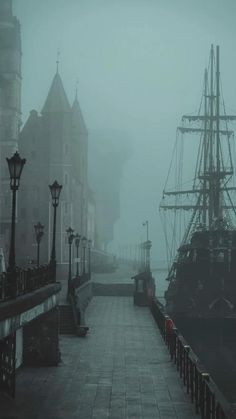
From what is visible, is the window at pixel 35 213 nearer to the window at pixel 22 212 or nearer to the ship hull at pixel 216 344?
the window at pixel 22 212

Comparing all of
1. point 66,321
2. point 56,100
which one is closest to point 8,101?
point 56,100

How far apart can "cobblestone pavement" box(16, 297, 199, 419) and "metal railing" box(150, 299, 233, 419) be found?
12.9 inches

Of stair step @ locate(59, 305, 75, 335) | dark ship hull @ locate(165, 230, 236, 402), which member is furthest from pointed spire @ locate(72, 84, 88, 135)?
stair step @ locate(59, 305, 75, 335)

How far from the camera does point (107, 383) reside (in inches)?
738

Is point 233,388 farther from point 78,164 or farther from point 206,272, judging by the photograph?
point 78,164

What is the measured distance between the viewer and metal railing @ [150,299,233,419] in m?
12.6

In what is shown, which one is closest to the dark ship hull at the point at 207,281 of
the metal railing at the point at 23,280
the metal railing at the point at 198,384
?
the metal railing at the point at 198,384

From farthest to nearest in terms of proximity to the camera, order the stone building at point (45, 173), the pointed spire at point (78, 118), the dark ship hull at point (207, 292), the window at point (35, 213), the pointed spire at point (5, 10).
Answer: the pointed spire at point (78, 118), the window at point (35, 213), the stone building at point (45, 173), the pointed spire at point (5, 10), the dark ship hull at point (207, 292)

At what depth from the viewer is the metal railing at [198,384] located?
1260 cm

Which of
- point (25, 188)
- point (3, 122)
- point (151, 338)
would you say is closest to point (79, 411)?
point (151, 338)

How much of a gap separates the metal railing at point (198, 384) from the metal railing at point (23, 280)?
5.17 metres

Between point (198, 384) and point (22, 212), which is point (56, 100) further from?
point (198, 384)

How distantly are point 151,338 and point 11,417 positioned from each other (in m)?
15.5

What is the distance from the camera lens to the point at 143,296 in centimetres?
4741
